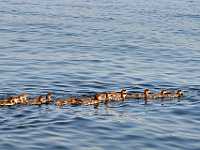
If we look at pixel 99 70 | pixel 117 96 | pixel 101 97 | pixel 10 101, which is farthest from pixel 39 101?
pixel 99 70

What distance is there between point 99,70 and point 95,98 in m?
7.77

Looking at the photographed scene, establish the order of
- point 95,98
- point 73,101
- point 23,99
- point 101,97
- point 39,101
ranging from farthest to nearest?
point 101,97 → point 95,98 → point 73,101 → point 39,101 → point 23,99

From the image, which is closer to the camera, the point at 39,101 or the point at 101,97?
the point at 39,101

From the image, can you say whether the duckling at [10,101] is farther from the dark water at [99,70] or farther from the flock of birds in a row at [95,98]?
the dark water at [99,70]

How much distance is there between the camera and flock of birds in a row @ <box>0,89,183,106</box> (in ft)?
80.1

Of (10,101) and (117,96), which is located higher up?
(117,96)

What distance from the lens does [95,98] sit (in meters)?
25.6

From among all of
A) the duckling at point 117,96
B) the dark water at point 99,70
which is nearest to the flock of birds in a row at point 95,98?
the duckling at point 117,96

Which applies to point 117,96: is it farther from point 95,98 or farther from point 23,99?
point 23,99

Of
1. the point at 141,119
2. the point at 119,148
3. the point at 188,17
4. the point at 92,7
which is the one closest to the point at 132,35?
the point at 188,17

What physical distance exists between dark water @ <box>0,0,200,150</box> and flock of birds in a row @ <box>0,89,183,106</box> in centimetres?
53

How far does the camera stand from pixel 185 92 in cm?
2853

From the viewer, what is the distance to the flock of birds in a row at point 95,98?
24.4 m

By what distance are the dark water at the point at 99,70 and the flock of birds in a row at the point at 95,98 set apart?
21.0 inches
